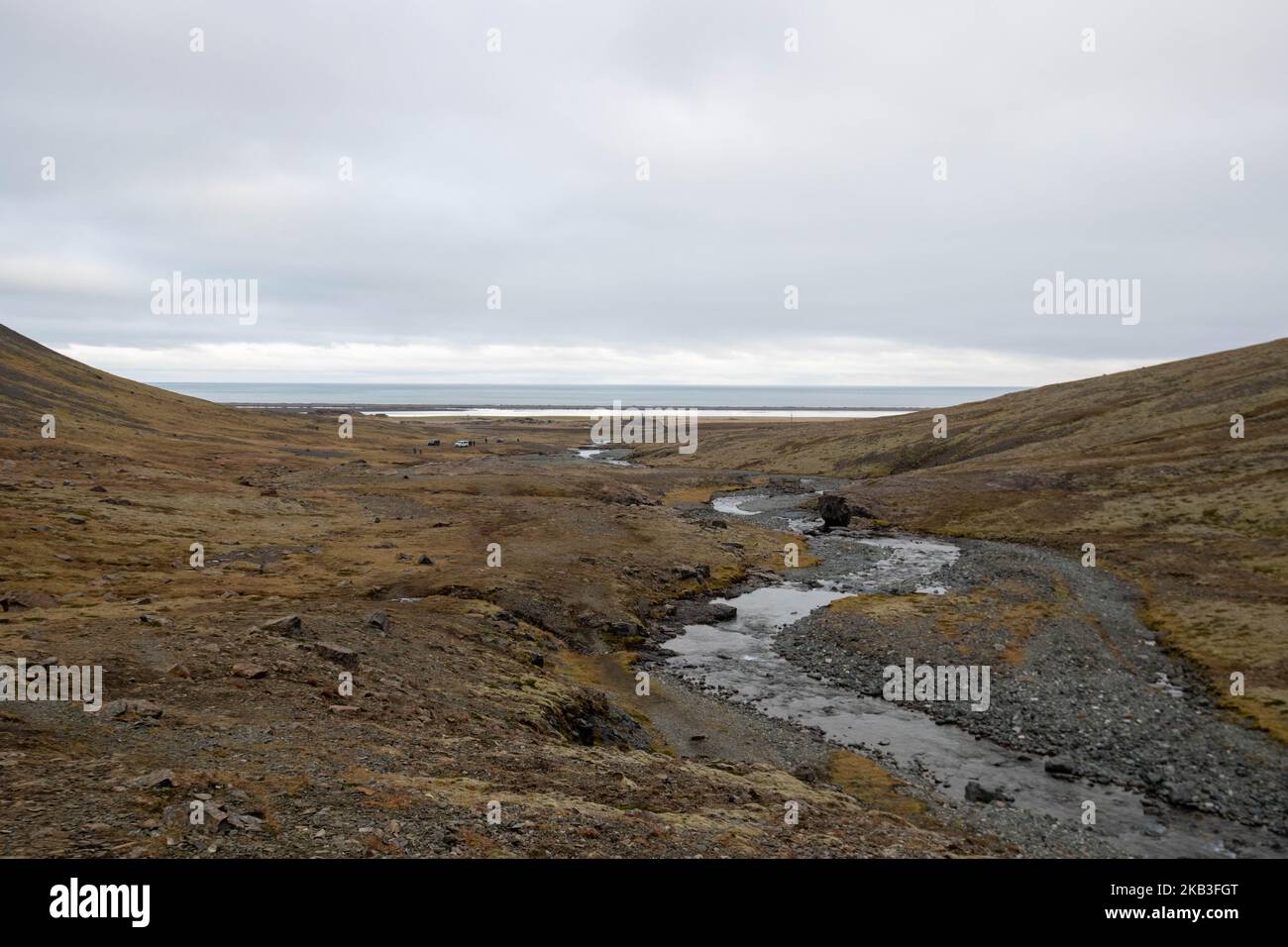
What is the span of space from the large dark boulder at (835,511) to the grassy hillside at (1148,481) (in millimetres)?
5939

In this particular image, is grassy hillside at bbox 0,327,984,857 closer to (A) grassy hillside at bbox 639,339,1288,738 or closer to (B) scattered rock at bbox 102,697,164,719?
(B) scattered rock at bbox 102,697,164,719

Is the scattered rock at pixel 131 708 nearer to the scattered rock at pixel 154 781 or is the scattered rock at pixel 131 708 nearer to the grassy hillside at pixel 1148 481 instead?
the scattered rock at pixel 154 781

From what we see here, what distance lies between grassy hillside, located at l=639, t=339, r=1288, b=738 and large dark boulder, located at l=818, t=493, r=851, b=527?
19.5 ft

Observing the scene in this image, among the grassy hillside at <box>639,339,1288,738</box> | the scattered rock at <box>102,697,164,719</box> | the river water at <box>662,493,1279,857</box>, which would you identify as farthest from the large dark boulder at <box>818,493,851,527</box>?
the scattered rock at <box>102,697,164,719</box>

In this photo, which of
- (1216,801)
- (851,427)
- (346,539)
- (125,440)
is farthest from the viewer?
(851,427)

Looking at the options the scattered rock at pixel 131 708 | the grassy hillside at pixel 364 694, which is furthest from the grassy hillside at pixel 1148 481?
the scattered rock at pixel 131 708

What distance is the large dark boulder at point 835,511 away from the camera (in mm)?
92438

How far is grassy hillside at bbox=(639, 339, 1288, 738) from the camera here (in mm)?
48438

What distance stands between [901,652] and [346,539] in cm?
4756

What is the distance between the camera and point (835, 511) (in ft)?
305
